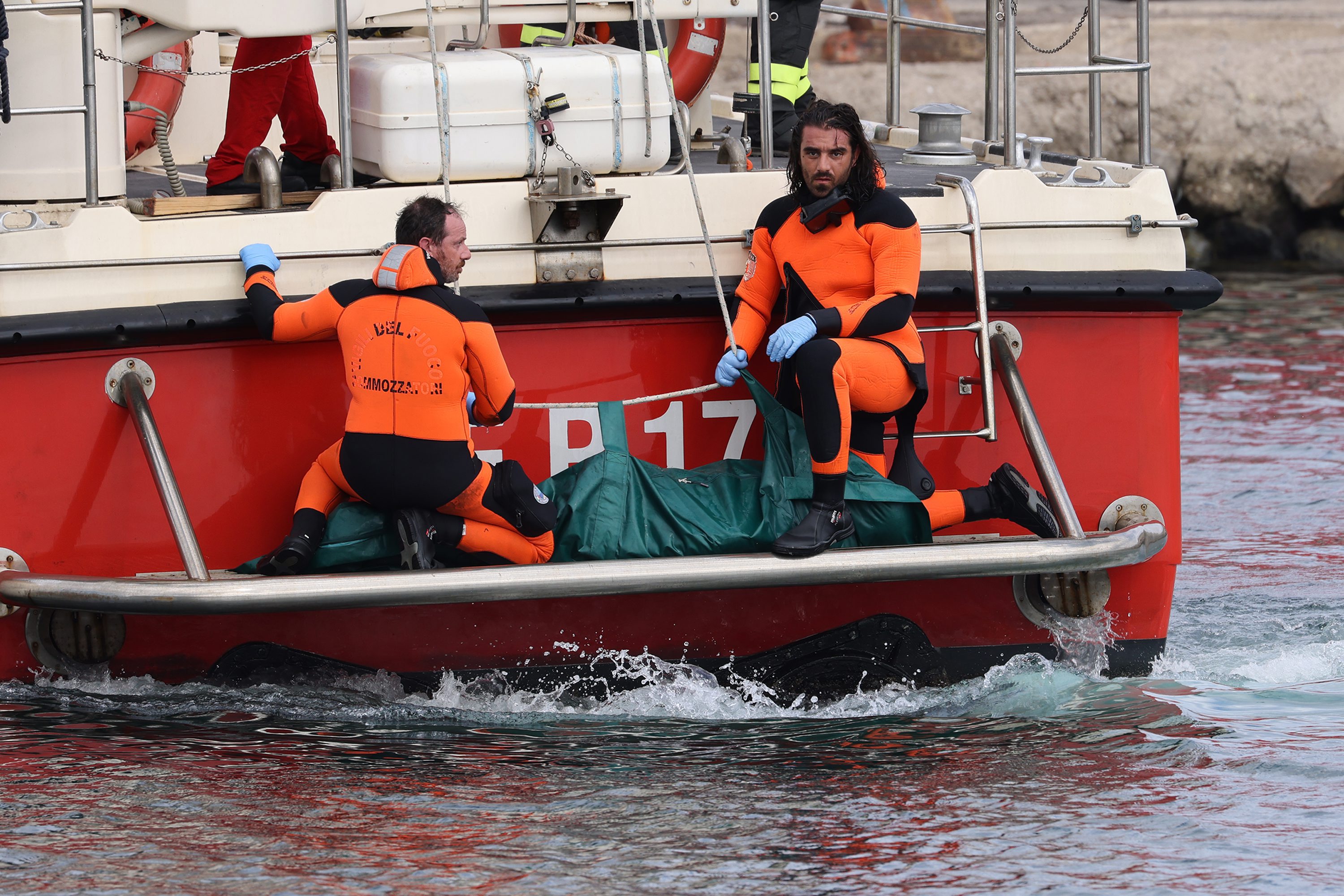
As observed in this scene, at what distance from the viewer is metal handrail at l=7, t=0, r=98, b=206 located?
4273 millimetres

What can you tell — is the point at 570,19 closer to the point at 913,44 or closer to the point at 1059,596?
the point at 1059,596

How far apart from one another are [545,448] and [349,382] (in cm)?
62

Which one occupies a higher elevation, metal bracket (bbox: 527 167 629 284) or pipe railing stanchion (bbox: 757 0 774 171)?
pipe railing stanchion (bbox: 757 0 774 171)

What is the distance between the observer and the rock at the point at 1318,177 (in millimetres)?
15812

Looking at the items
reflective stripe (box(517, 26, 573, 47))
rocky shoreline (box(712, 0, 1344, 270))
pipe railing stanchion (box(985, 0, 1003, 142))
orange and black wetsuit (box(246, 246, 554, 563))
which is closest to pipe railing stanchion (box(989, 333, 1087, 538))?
pipe railing stanchion (box(985, 0, 1003, 142))

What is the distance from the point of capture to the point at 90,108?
4.31 metres

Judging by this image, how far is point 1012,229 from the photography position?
4.77 metres

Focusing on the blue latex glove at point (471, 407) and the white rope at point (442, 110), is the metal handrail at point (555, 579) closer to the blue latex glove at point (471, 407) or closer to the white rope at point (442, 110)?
the blue latex glove at point (471, 407)

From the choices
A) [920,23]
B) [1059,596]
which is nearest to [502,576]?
[1059,596]

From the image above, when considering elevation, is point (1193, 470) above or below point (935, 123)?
below

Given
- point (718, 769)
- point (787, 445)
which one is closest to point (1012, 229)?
point (787, 445)

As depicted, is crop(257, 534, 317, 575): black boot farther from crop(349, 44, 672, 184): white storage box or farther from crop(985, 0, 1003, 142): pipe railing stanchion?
crop(985, 0, 1003, 142): pipe railing stanchion

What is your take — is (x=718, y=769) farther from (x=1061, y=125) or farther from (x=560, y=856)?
(x=1061, y=125)

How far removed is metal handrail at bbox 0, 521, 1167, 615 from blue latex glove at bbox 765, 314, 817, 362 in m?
0.51
